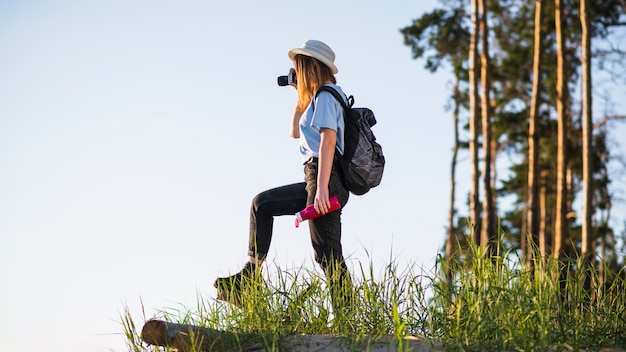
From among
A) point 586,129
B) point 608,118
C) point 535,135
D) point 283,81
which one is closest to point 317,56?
point 283,81

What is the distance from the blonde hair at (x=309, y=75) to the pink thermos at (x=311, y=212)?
76cm

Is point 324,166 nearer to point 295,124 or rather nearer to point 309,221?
point 309,221

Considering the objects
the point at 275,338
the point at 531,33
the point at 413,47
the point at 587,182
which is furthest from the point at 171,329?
the point at 531,33

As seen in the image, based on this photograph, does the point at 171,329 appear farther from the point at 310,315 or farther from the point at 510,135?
the point at 510,135

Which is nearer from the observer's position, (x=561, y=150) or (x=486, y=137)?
(x=486, y=137)

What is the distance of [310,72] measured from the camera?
5.47 meters

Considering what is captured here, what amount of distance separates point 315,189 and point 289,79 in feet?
2.99

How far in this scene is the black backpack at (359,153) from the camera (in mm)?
5285

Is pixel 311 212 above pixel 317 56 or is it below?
below

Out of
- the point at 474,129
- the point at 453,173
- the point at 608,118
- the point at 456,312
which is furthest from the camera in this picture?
the point at 453,173

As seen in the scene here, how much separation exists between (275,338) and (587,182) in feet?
39.6

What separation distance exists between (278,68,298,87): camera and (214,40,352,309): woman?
0.64ft

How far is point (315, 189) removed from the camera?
17.2 ft

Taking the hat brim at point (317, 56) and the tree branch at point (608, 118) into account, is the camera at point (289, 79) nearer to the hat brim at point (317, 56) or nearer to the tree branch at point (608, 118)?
the hat brim at point (317, 56)
